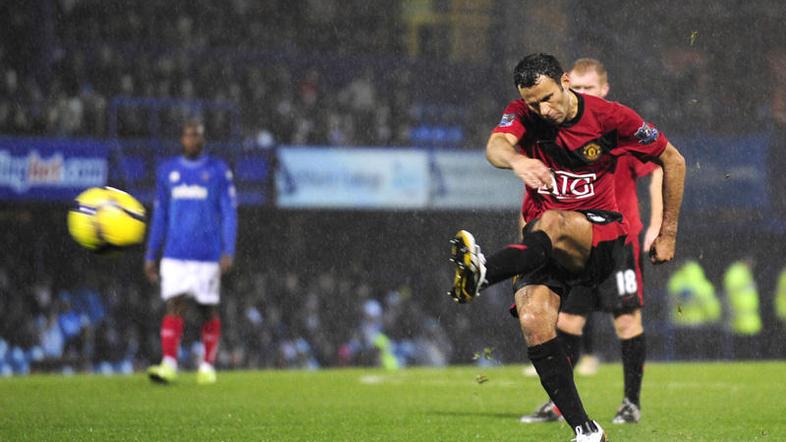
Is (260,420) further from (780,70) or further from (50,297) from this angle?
(780,70)

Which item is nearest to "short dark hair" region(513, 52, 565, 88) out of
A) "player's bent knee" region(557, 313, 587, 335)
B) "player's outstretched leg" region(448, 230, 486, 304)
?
"player's outstretched leg" region(448, 230, 486, 304)

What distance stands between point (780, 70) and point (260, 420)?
58.7 ft

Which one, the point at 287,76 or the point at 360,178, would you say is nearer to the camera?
the point at 360,178

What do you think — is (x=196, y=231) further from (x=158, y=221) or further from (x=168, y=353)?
(x=168, y=353)

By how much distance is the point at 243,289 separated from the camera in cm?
1975

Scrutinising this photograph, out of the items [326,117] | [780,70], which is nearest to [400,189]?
[326,117]

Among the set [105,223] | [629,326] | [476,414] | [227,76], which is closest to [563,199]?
[629,326]

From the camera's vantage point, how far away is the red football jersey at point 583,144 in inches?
216

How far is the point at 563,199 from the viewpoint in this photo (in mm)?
5574

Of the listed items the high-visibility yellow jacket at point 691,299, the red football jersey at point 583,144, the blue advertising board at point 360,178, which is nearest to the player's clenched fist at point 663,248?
the red football jersey at point 583,144

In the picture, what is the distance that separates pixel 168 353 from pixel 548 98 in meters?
5.50

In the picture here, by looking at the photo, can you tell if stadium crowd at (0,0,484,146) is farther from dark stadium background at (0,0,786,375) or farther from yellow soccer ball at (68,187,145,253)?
yellow soccer ball at (68,187,145,253)

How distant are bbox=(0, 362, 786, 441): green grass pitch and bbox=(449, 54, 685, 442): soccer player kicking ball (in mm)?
911

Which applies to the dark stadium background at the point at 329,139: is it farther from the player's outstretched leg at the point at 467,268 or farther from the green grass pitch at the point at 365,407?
the player's outstretched leg at the point at 467,268
